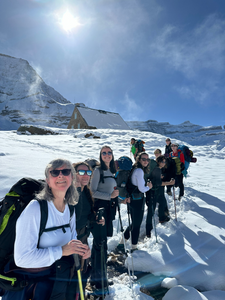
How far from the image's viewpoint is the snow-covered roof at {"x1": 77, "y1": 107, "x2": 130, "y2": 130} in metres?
30.6

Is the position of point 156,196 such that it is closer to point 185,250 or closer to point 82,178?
point 185,250

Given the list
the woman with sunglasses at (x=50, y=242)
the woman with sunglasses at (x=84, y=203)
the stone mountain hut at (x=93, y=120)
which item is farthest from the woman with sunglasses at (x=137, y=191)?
the stone mountain hut at (x=93, y=120)

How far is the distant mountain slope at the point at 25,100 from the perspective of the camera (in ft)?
310

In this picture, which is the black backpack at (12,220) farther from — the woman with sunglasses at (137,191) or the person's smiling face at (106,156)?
the woman with sunglasses at (137,191)

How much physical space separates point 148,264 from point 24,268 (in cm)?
279

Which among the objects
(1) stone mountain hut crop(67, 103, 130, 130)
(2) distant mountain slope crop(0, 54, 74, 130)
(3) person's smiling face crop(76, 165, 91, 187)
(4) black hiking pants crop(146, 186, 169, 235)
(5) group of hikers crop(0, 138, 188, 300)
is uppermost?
(2) distant mountain slope crop(0, 54, 74, 130)

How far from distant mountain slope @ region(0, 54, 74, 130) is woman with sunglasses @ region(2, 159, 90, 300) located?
97.4m

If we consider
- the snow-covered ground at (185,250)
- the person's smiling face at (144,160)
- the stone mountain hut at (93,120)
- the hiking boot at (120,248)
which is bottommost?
the hiking boot at (120,248)

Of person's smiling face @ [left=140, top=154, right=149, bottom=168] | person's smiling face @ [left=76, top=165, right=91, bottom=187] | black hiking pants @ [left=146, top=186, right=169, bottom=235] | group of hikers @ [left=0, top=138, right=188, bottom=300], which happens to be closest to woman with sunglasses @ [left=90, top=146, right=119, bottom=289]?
group of hikers @ [left=0, top=138, right=188, bottom=300]

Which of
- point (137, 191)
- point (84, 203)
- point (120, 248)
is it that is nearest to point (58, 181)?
point (84, 203)

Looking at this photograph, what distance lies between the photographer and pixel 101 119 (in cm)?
3250

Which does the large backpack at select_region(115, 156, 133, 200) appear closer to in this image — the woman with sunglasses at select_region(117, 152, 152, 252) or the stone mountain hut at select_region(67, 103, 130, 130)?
the woman with sunglasses at select_region(117, 152, 152, 252)

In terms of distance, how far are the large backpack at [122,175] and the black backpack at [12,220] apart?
199 cm

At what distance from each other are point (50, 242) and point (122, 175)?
88.3 inches
